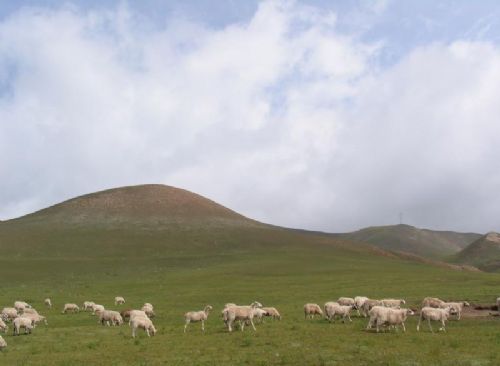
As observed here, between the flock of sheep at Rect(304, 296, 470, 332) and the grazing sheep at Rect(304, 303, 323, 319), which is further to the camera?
the grazing sheep at Rect(304, 303, 323, 319)

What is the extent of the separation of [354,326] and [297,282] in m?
35.1

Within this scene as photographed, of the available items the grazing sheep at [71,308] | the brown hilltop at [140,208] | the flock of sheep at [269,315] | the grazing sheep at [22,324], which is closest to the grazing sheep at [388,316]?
the flock of sheep at [269,315]

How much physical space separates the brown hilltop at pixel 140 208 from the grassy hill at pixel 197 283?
1.59 ft

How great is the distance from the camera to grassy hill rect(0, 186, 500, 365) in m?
20.9

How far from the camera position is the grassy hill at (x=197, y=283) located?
20.9 meters

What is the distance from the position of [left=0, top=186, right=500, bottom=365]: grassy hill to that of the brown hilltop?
0.48 metres

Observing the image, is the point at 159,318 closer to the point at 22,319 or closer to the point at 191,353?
the point at 22,319

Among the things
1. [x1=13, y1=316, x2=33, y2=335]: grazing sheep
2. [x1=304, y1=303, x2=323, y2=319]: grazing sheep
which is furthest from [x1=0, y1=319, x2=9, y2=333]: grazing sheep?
[x1=304, y1=303, x2=323, y2=319]: grazing sheep

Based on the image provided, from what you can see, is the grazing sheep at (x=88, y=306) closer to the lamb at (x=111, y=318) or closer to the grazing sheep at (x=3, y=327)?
the lamb at (x=111, y=318)

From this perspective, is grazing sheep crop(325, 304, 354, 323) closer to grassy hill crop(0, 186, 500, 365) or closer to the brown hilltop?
grassy hill crop(0, 186, 500, 365)

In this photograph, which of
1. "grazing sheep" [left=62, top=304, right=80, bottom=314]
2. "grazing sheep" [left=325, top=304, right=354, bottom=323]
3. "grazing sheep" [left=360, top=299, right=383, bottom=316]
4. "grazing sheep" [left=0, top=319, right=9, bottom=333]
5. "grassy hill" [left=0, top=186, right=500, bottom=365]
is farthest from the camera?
"grazing sheep" [left=62, top=304, right=80, bottom=314]

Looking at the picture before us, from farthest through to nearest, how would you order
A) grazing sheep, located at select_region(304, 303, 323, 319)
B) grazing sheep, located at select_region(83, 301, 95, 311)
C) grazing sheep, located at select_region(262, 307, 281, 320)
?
grazing sheep, located at select_region(83, 301, 95, 311) → grazing sheep, located at select_region(304, 303, 323, 319) → grazing sheep, located at select_region(262, 307, 281, 320)

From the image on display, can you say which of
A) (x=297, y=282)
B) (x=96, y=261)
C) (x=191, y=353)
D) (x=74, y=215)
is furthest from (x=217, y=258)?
(x=191, y=353)

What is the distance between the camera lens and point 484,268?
151750 millimetres
